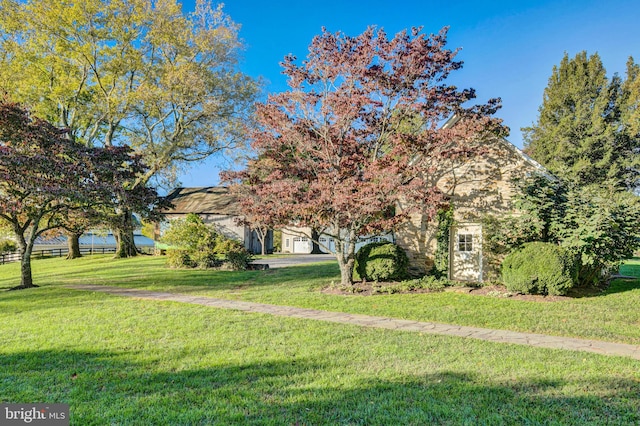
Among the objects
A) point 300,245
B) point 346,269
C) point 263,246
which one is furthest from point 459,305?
point 300,245

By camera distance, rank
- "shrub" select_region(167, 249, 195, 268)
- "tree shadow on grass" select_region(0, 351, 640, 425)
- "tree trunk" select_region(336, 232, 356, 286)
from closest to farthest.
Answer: "tree shadow on grass" select_region(0, 351, 640, 425), "tree trunk" select_region(336, 232, 356, 286), "shrub" select_region(167, 249, 195, 268)

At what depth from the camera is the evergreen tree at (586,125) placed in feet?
83.7

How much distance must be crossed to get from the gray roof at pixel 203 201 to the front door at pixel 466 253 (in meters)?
20.0

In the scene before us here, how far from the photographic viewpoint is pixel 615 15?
1177 cm

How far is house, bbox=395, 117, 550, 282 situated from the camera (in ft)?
43.8

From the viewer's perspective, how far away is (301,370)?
4.87m

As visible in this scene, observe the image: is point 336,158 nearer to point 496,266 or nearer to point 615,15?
point 496,266

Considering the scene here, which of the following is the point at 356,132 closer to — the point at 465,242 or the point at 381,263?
the point at 381,263

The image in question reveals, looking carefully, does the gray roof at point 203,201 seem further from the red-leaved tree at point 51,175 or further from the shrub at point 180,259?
the red-leaved tree at point 51,175

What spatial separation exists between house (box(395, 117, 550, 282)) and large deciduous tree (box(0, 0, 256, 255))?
1404 cm

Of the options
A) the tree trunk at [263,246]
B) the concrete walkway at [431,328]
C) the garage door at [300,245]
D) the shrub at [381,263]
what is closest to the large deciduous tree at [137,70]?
the tree trunk at [263,246]

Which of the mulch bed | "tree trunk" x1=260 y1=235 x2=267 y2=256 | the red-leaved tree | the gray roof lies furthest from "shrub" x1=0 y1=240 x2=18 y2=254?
the mulch bed

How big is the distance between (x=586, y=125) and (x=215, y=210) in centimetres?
2768

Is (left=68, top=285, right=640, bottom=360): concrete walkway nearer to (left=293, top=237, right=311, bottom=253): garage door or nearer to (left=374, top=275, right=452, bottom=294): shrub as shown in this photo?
(left=374, top=275, right=452, bottom=294): shrub
